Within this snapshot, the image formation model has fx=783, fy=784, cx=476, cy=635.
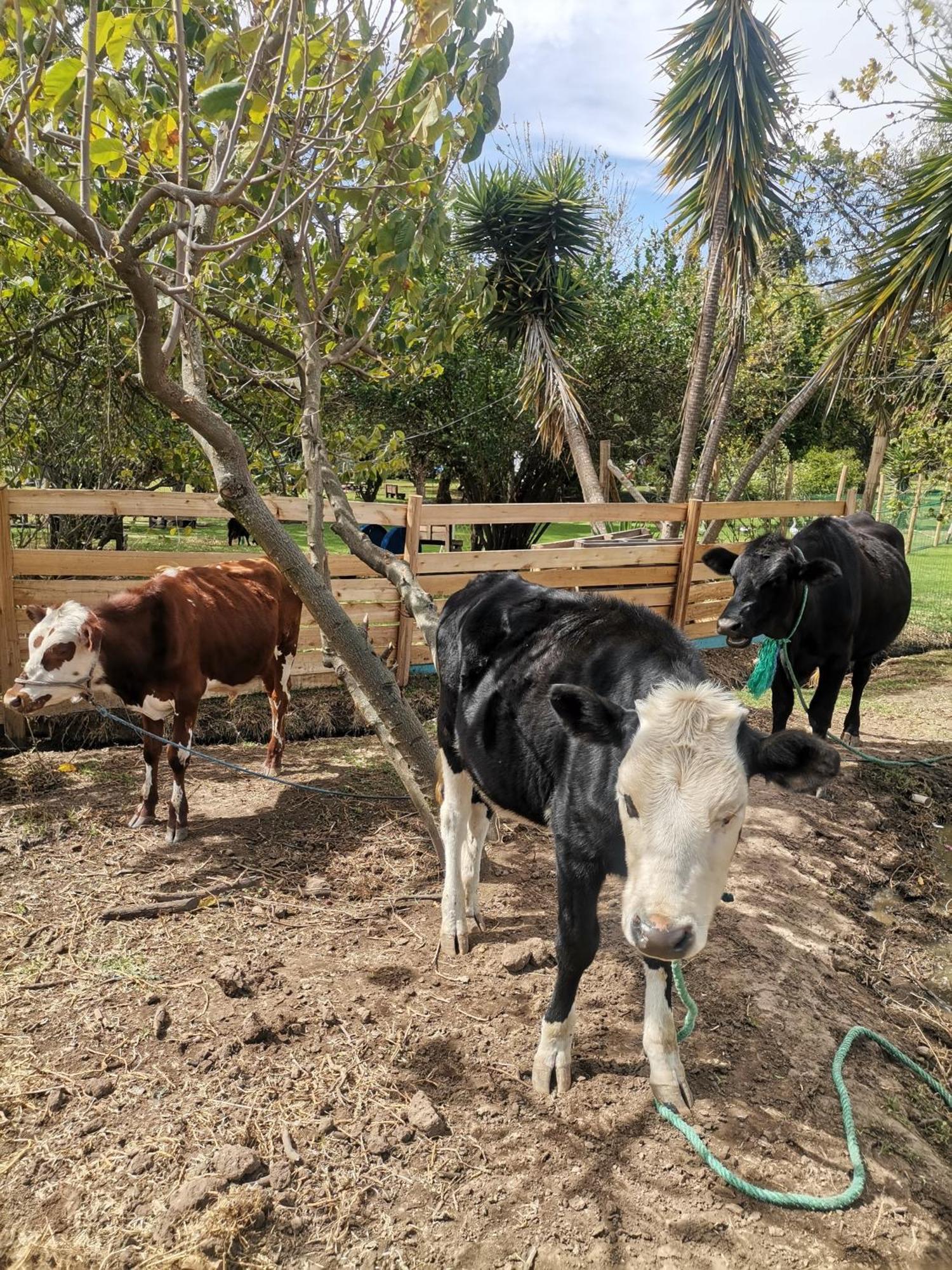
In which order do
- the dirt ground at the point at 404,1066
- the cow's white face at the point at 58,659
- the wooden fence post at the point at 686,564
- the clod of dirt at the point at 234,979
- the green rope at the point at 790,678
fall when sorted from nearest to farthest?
the dirt ground at the point at 404,1066
the clod of dirt at the point at 234,979
the cow's white face at the point at 58,659
the green rope at the point at 790,678
the wooden fence post at the point at 686,564

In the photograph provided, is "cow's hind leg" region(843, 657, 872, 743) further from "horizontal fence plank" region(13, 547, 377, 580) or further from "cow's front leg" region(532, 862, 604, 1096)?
"cow's front leg" region(532, 862, 604, 1096)

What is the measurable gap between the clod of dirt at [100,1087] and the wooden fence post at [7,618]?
147 inches

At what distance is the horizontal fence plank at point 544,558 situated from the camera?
24.1 ft

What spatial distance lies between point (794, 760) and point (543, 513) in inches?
228

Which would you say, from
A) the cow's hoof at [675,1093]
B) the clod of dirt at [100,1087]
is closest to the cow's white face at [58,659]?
the clod of dirt at [100,1087]

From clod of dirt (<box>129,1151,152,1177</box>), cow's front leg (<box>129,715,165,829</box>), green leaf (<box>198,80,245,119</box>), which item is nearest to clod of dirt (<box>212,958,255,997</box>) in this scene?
clod of dirt (<box>129,1151,152,1177</box>)

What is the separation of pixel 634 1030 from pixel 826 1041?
82 centimetres

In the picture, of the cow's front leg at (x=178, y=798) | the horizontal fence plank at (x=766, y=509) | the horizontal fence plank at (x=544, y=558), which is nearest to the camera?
A: the cow's front leg at (x=178, y=798)

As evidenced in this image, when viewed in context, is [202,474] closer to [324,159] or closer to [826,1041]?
[324,159]

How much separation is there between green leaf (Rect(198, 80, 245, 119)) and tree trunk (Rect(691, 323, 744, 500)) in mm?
9253

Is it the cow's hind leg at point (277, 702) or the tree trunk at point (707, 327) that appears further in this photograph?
the tree trunk at point (707, 327)

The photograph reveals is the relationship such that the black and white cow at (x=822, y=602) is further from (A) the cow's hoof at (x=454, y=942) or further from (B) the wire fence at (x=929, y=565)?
(B) the wire fence at (x=929, y=565)

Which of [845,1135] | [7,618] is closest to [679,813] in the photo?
[845,1135]

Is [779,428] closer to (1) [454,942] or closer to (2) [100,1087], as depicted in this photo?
(1) [454,942]
